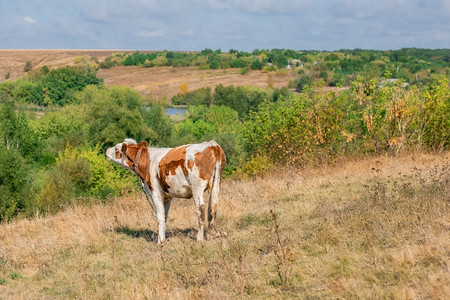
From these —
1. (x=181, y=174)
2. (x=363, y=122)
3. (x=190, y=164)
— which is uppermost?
(x=190, y=164)

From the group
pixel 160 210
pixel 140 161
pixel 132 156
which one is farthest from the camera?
pixel 132 156

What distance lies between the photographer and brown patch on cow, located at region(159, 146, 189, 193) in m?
10.2

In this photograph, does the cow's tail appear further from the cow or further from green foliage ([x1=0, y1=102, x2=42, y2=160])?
green foliage ([x1=0, y1=102, x2=42, y2=160])

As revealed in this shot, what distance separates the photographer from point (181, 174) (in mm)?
10234

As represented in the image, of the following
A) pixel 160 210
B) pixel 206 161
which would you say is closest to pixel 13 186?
pixel 160 210

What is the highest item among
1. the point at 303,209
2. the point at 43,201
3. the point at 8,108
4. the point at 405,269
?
the point at 405,269

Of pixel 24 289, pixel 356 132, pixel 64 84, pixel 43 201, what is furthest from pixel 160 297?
pixel 64 84

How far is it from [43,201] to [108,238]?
37.2 metres

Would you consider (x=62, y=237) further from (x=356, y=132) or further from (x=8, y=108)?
(x=8, y=108)

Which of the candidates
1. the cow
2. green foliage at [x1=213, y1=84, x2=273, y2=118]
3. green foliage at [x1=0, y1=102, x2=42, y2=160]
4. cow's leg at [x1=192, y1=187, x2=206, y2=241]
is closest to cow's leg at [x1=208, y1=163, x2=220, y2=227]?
the cow

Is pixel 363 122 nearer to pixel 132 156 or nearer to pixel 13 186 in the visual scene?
pixel 132 156

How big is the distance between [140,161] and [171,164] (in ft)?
3.02

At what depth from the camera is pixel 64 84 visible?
151 meters

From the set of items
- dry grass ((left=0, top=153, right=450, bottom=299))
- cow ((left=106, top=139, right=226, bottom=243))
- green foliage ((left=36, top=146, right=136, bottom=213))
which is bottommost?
green foliage ((left=36, top=146, right=136, bottom=213))
